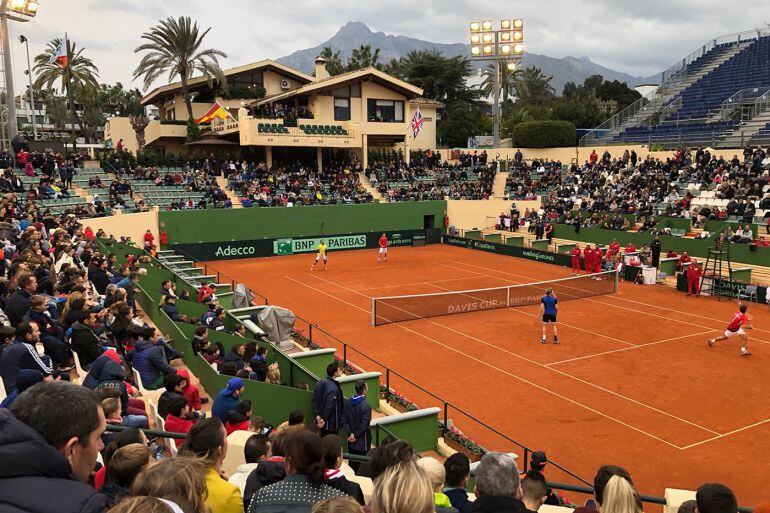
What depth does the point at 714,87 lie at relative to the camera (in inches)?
1982

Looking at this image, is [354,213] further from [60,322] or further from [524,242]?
[60,322]

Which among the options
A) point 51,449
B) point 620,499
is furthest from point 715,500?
point 51,449

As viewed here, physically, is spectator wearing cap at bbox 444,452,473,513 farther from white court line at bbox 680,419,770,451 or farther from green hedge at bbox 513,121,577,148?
green hedge at bbox 513,121,577,148

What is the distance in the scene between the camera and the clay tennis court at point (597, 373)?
40.9ft

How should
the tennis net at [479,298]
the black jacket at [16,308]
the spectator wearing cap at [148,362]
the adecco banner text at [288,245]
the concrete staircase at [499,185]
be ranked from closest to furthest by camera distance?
the black jacket at [16,308] < the spectator wearing cap at [148,362] < the tennis net at [479,298] < the adecco banner text at [288,245] < the concrete staircase at [499,185]

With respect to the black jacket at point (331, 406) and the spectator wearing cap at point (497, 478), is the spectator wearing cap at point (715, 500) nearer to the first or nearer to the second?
the spectator wearing cap at point (497, 478)

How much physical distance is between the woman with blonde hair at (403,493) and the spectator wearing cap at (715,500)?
228cm

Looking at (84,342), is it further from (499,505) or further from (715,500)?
(715,500)

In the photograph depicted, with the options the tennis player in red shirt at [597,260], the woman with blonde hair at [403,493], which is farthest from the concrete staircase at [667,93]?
the woman with blonde hair at [403,493]

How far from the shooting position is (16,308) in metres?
10.0

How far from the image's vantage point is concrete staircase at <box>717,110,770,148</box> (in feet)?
141

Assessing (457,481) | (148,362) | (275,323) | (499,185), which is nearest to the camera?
(457,481)

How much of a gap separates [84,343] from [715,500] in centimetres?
884

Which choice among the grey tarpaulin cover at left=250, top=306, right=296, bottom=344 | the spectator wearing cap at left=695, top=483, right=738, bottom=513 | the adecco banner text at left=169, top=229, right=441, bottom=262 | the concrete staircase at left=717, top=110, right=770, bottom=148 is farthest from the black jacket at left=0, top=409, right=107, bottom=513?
the concrete staircase at left=717, top=110, right=770, bottom=148
